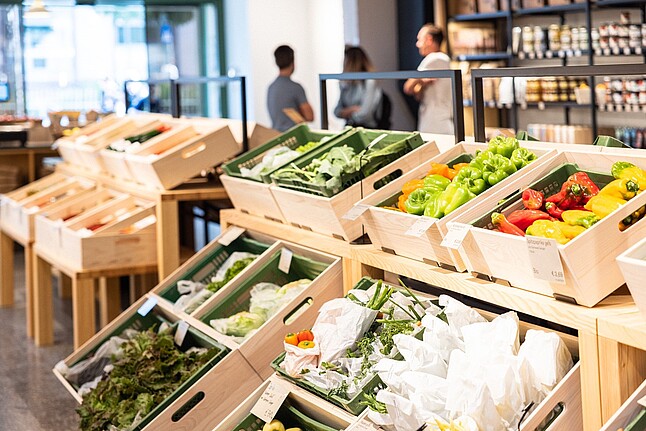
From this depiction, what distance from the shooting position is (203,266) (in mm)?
4082

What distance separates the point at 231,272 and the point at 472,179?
4.67ft

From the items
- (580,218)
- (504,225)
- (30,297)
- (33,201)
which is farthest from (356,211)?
(33,201)

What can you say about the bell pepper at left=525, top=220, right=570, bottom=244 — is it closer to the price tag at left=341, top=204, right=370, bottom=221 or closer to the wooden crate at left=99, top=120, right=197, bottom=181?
the price tag at left=341, top=204, right=370, bottom=221

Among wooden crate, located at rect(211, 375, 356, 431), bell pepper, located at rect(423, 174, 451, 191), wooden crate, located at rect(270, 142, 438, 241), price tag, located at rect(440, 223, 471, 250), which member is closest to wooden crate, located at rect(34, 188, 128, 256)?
wooden crate, located at rect(270, 142, 438, 241)

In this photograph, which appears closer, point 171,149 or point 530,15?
point 171,149

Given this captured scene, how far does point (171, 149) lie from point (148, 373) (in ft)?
6.03

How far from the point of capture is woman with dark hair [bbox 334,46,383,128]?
A: 7.07 m

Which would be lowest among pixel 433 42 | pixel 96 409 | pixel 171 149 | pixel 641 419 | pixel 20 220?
pixel 96 409

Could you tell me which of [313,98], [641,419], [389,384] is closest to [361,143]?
[389,384]

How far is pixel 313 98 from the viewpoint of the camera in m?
11.8

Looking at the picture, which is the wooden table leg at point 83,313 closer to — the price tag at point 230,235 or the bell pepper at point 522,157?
the price tag at point 230,235

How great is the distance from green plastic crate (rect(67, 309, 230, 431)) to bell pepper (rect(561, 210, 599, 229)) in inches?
54.4

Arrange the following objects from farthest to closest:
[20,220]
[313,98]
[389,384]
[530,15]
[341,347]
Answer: [313,98], [530,15], [20,220], [341,347], [389,384]

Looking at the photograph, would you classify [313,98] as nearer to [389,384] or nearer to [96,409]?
[96,409]
